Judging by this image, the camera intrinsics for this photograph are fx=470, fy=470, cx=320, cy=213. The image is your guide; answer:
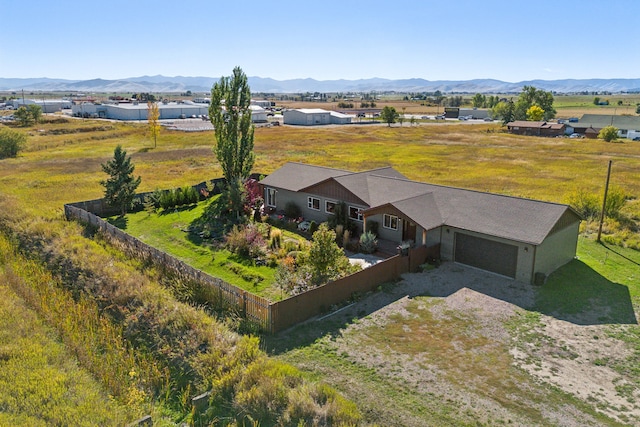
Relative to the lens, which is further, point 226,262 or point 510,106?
point 510,106

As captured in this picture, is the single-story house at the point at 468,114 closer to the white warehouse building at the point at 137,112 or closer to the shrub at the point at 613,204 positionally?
the white warehouse building at the point at 137,112

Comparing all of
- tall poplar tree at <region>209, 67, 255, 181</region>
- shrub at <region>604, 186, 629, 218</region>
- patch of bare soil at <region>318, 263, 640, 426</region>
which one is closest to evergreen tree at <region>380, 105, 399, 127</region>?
tall poplar tree at <region>209, 67, 255, 181</region>

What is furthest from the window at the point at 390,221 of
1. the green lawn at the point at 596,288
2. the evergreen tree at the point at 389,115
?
the evergreen tree at the point at 389,115

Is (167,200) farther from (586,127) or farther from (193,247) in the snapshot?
(586,127)

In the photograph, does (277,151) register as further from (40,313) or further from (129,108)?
(129,108)

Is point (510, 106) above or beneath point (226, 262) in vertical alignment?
above

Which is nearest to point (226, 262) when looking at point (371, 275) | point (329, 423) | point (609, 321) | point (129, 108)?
point (371, 275)

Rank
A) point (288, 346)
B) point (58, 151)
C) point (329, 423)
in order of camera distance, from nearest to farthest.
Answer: point (329, 423)
point (288, 346)
point (58, 151)
